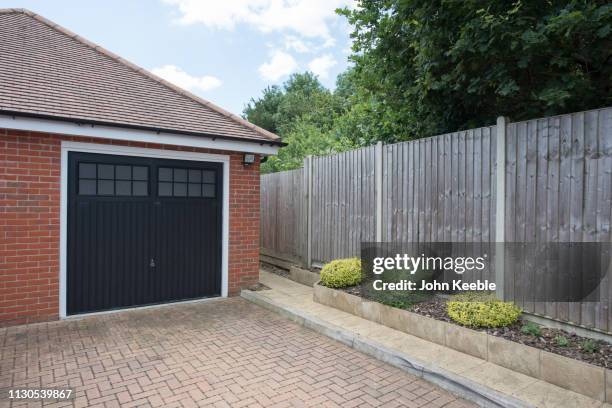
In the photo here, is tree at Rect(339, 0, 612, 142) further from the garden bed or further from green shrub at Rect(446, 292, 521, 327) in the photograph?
the garden bed

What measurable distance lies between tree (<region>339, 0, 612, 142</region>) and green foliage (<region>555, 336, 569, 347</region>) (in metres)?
2.39

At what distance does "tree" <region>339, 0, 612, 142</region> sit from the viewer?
12.5 feet

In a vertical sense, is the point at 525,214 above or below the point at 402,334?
above

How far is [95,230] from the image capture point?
18.1 ft

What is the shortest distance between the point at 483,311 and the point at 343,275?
222 centimetres

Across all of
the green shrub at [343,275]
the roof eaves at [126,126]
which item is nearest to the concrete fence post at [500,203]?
the green shrub at [343,275]

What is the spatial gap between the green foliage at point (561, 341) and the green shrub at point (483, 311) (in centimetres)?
44

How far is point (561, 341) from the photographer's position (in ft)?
11.1

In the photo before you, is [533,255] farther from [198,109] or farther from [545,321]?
[198,109]

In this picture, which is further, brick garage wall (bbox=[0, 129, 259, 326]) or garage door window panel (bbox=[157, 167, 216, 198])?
garage door window panel (bbox=[157, 167, 216, 198])

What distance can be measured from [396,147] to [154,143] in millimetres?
3871

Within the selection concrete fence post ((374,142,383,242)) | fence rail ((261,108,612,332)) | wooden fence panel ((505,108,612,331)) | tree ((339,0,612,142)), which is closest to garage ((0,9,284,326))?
fence rail ((261,108,612,332))

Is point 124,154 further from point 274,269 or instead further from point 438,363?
point 438,363

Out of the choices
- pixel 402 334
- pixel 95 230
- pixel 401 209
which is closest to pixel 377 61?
pixel 401 209
